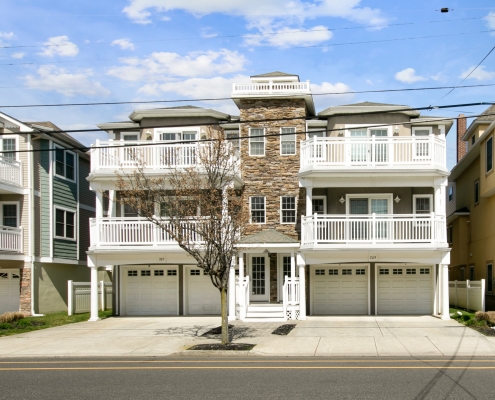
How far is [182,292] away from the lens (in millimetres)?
27438

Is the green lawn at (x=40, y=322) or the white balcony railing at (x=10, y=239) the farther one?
the white balcony railing at (x=10, y=239)

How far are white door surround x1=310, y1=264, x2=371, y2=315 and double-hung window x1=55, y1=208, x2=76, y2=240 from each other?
1209 cm

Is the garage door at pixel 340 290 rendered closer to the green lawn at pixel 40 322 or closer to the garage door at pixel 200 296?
the garage door at pixel 200 296

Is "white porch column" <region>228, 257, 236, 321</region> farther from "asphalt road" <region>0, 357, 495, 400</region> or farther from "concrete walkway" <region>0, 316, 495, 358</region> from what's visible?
"asphalt road" <region>0, 357, 495, 400</region>

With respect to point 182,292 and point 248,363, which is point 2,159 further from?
point 248,363

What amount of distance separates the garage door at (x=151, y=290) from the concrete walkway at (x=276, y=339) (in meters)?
2.74

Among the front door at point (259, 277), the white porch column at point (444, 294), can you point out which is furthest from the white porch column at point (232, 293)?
the white porch column at point (444, 294)

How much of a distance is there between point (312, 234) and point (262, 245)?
6.38ft

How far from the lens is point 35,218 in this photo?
2867 cm

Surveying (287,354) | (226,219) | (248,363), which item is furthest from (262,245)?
(248,363)

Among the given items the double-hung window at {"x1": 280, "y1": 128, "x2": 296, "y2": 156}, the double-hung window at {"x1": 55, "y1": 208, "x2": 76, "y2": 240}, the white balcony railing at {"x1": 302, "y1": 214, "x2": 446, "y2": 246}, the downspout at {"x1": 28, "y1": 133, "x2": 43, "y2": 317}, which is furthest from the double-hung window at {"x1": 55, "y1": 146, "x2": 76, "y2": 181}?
the white balcony railing at {"x1": 302, "y1": 214, "x2": 446, "y2": 246}

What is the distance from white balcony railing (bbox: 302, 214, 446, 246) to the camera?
24.2 meters

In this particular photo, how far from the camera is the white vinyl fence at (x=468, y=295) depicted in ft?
80.9

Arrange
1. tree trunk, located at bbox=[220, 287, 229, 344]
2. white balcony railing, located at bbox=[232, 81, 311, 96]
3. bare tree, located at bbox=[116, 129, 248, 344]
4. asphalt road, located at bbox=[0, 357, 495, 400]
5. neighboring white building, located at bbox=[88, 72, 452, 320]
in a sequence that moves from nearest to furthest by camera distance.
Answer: asphalt road, located at bbox=[0, 357, 495, 400]
tree trunk, located at bbox=[220, 287, 229, 344]
bare tree, located at bbox=[116, 129, 248, 344]
neighboring white building, located at bbox=[88, 72, 452, 320]
white balcony railing, located at bbox=[232, 81, 311, 96]
